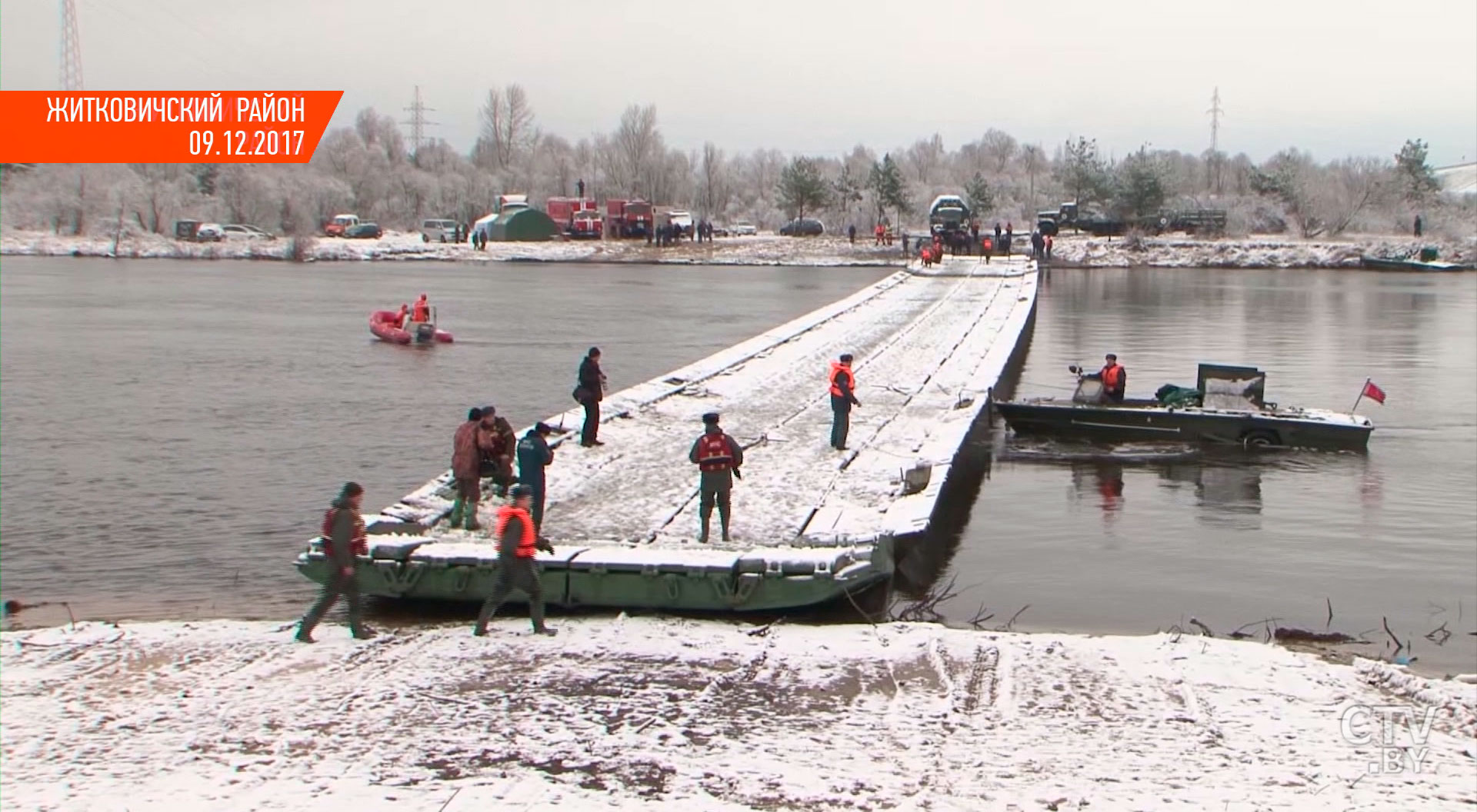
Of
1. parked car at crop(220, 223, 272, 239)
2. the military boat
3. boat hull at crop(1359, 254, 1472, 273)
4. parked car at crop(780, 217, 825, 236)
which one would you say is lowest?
the military boat

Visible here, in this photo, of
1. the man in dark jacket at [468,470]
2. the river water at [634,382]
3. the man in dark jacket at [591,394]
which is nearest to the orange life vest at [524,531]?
the man in dark jacket at [468,470]

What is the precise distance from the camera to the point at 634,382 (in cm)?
3388

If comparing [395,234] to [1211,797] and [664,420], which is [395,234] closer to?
[664,420]

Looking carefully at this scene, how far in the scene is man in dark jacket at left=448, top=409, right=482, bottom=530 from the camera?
15648 mm

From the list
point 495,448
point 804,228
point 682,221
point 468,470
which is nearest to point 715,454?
point 495,448

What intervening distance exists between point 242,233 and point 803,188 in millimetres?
44329

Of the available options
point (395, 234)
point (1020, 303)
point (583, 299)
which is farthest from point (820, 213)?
point (1020, 303)

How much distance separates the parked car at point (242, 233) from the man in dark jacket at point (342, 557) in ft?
306

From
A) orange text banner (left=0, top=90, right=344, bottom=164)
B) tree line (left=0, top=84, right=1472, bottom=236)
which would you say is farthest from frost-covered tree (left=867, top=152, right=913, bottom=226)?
orange text banner (left=0, top=90, right=344, bottom=164)

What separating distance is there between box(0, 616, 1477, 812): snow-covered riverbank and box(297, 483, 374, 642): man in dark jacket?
239 mm

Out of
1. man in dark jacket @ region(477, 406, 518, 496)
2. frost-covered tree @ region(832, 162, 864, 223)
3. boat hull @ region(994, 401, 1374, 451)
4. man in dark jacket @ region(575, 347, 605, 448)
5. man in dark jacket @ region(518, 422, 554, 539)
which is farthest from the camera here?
frost-covered tree @ region(832, 162, 864, 223)

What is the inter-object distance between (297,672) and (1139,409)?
1878 cm

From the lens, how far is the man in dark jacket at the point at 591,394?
20172mm

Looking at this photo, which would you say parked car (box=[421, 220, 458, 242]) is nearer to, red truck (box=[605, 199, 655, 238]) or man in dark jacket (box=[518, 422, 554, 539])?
red truck (box=[605, 199, 655, 238])
